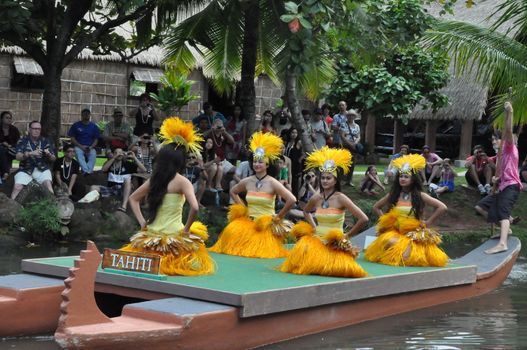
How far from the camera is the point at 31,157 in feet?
38.1

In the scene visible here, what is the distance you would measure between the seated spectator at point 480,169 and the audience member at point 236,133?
3.48 meters

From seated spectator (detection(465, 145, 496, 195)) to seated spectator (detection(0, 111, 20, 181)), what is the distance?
21.8 ft

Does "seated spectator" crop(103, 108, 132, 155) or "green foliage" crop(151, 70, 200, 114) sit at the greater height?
"green foliage" crop(151, 70, 200, 114)

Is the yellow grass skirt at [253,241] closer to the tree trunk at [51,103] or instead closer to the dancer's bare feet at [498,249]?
the dancer's bare feet at [498,249]

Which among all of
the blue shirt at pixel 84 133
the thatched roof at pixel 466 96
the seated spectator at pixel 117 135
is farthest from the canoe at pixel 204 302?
the thatched roof at pixel 466 96

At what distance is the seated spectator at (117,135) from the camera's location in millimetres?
13367

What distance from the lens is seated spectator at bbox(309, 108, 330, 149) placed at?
14367mm

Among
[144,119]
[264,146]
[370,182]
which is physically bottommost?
[370,182]

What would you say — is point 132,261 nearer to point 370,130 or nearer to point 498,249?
point 498,249

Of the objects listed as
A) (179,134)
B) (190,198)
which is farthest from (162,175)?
(179,134)

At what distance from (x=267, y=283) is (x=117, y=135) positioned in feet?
23.4

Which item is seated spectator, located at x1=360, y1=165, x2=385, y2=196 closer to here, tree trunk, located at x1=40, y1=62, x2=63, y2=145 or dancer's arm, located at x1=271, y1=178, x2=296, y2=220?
tree trunk, located at x1=40, y1=62, x2=63, y2=145

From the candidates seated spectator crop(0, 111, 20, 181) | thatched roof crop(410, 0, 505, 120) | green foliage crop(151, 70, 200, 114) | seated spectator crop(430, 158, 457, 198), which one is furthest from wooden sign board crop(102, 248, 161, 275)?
green foliage crop(151, 70, 200, 114)

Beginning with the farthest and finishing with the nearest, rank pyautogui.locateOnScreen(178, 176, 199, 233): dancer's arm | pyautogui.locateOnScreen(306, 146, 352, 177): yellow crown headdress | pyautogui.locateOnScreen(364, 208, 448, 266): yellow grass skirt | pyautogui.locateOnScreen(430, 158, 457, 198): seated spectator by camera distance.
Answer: pyautogui.locateOnScreen(430, 158, 457, 198): seated spectator
pyautogui.locateOnScreen(364, 208, 448, 266): yellow grass skirt
pyautogui.locateOnScreen(306, 146, 352, 177): yellow crown headdress
pyautogui.locateOnScreen(178, 176, 199, 233): dancer's arm
